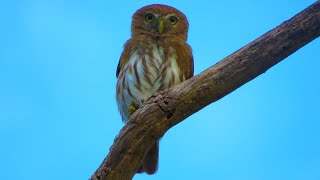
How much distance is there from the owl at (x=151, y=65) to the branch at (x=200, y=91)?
3.13ft

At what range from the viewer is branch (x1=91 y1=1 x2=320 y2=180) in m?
3.78

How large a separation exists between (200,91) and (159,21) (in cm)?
194

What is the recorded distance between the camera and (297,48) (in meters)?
3.79

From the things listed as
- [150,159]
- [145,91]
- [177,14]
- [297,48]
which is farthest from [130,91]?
[297,48]

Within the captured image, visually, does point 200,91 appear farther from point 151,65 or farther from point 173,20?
point 173,20

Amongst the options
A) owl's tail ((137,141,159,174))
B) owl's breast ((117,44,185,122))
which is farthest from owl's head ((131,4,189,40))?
owl's tail ((137,141,159,174))

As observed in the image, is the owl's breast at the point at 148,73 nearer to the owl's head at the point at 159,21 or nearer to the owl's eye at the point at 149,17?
the owl's head at the point at 159,21

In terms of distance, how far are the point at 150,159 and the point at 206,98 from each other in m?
1.15

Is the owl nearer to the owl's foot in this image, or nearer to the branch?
the owl's foot

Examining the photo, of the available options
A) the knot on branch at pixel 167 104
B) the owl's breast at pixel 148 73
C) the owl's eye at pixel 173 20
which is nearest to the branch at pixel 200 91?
the knot on branch at pixel 167 104

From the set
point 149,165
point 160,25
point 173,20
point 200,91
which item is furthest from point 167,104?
point 173,20

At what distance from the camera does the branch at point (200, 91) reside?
12.4 feet

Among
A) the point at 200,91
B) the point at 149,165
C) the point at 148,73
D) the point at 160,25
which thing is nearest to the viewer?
the point at 200,91

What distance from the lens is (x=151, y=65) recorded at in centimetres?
518
